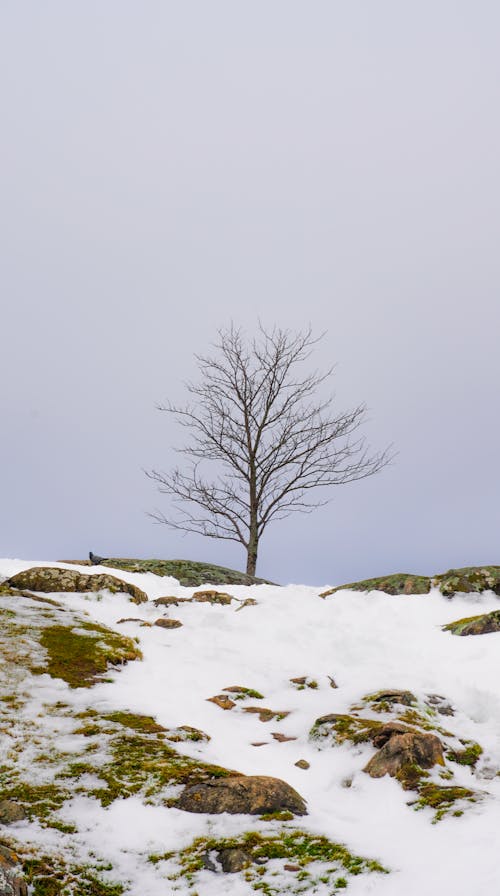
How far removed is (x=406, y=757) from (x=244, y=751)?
64.0 inches

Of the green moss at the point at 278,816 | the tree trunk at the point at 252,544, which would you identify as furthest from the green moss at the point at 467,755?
the tree trunk at the point at 252,544

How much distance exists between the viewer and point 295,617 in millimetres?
10844

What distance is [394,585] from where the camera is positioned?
13484 millimetres

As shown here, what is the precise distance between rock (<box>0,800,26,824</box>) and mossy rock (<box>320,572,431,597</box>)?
9.62 meters

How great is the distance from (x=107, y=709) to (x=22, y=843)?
8.70ft

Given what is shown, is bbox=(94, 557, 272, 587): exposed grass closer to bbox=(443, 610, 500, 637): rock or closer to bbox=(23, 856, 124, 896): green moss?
bbox=(443, 610, 500, 637): rock

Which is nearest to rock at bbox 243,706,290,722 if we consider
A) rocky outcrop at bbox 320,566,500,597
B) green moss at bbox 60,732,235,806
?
green moss at bbox 60,732,235,806

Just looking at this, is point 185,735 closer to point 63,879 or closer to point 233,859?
point 233,859

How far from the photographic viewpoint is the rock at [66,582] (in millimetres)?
11562

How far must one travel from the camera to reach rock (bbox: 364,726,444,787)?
5.39 meters

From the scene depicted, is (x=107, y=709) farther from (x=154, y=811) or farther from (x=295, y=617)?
(x=295, y=617)

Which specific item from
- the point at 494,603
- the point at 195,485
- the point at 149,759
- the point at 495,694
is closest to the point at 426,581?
the point at 494,603

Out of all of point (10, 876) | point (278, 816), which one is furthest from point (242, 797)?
point (10, 876)

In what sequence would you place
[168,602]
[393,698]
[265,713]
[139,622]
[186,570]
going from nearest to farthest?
[265,713] → [393,698] → [139,622] → [168,602] → [186,570]
